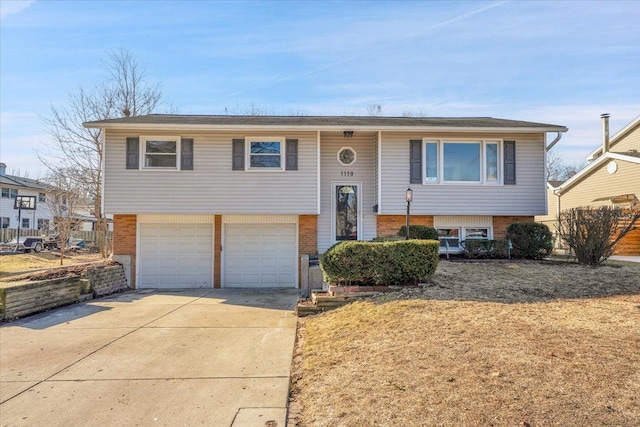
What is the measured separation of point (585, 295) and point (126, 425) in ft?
22.6

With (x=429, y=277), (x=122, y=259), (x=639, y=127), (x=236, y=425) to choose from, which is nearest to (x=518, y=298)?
(x=429, y=277)

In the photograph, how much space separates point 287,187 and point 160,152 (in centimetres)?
396

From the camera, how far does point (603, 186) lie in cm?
1727

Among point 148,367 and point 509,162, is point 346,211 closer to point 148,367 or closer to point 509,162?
point 509,162

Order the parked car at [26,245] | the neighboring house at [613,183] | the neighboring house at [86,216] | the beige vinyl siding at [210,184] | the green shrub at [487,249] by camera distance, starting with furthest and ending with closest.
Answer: the parked car at [26,245], the neighboring house at [86,216], the neighboring house at [613,183], the beige vinyl siding at [210,184], the green shrub at [487,249]

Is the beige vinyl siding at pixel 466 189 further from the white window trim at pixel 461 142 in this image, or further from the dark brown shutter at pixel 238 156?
the dark brown shutter at pixel 238 156

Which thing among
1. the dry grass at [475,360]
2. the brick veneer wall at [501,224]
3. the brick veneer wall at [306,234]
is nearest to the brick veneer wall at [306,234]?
the brick veneer wall at [306,234]

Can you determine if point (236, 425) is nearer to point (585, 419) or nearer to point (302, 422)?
point (302, 422)

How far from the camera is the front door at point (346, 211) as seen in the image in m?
12.3

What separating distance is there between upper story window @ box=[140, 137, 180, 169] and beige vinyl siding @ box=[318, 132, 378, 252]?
4.47m

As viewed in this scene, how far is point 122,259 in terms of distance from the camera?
38.5 feet

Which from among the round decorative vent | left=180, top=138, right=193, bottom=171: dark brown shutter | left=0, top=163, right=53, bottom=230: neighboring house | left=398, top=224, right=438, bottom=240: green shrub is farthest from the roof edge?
left=0, top=163, right=53, bottom=230: neighboring house

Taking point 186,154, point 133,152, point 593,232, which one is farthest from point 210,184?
point 593,232

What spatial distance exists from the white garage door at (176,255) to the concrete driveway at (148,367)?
3.50 meters
